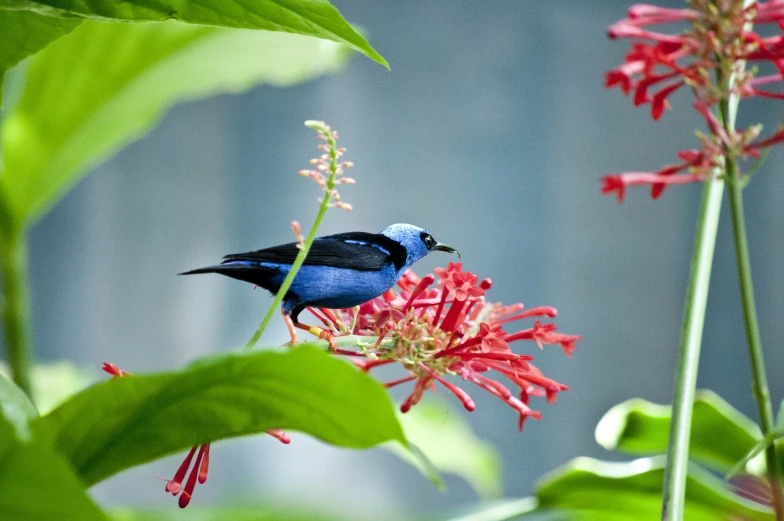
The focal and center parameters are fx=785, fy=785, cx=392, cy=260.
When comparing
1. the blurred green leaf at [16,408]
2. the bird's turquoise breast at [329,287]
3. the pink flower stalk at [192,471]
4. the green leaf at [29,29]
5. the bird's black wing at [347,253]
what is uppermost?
the green leaf at [29,29]

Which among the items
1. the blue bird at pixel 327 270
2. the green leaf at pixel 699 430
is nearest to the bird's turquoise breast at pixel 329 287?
the blue bird at pixel 327 270

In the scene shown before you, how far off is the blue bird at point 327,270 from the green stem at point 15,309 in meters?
0.55

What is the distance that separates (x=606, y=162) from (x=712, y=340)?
553 millimetres

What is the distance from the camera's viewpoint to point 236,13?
0.25m

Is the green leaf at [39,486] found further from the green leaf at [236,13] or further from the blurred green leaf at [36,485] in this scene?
the green leaf at [236,13]

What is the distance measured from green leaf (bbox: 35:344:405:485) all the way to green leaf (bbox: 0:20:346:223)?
596 millimetres

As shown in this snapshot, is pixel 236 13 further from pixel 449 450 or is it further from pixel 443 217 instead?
pixel 443 217

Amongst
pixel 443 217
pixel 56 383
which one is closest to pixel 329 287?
pixel 56 383

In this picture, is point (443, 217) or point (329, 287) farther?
point (443, 217)

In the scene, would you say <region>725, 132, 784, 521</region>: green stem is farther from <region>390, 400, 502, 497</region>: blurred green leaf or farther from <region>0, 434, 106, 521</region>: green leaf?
<region>390, 400, 502, 497</region>: blurred green leaf

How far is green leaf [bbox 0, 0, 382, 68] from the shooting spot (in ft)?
0.78

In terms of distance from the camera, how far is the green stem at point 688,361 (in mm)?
326

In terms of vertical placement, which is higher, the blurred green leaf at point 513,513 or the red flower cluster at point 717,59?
the red flower cluster at point 717,59

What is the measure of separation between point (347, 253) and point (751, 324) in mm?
205
